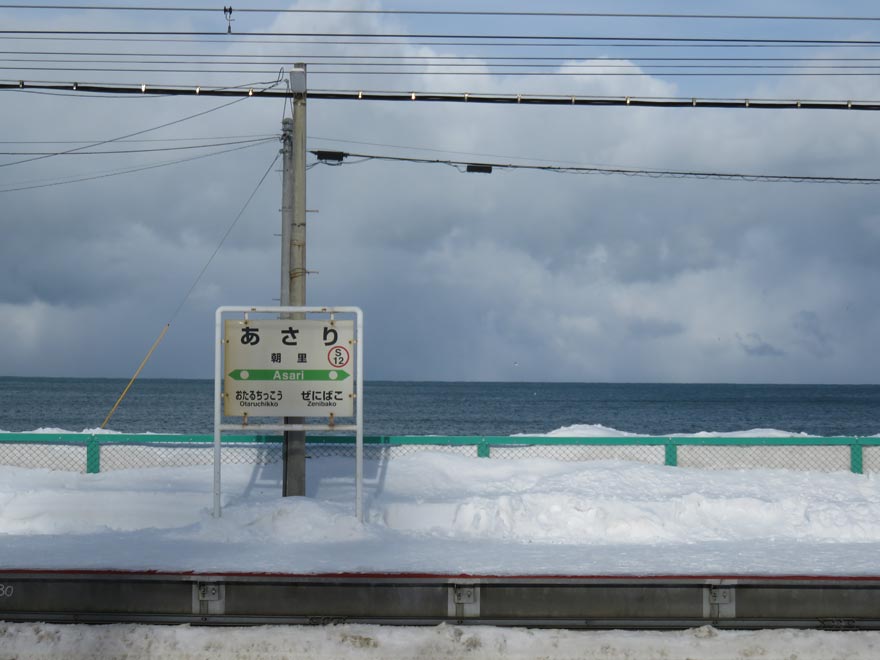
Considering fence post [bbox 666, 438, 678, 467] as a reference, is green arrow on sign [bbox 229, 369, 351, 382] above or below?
above

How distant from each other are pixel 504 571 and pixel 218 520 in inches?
171

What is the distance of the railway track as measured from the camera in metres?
8.77

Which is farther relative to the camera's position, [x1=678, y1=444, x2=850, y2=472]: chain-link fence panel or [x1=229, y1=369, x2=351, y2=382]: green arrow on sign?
[x1=678, y1=444, x2=850, y2=472]: chain-link fence panel

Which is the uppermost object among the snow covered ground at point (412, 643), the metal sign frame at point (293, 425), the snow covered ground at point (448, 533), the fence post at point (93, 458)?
the metal sign frame at point (293, 425)

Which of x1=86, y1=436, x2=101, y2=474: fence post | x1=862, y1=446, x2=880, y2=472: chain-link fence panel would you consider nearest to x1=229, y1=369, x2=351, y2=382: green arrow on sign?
x1=86, y1=436, x2=101, y2=474: fence post

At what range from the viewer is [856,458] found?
15969mm

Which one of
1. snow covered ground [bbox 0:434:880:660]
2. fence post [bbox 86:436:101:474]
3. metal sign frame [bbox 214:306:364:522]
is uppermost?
metal sign frame [bbox 214:306:364:522]

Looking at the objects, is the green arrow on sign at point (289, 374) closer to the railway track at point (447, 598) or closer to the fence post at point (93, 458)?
the railway track at point (447, 598)

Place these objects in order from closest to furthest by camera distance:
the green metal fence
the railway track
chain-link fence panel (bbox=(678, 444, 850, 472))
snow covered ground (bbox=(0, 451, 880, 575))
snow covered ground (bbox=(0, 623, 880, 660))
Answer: snow covered ground (bbox=(0, 623, 880, 660)) → the railway track → snow covered ground (bbox=(0, 451, 880, 575)) → the green metal fence → chain-link fence panel (bbox=(678, 444, 850, 472))

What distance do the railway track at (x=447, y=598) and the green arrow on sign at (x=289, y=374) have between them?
13.1ft

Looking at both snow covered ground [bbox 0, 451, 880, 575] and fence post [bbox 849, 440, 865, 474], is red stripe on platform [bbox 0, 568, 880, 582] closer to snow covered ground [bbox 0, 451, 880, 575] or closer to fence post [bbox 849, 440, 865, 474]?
snow covered ground [bbox 0, 451, 880, 575]

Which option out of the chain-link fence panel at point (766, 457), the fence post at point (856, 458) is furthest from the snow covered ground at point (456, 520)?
the fence post at point (856, 458)

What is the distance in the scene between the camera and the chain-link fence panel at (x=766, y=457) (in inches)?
625

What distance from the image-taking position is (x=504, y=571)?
988cm
